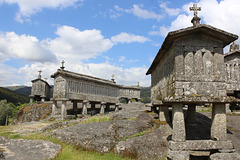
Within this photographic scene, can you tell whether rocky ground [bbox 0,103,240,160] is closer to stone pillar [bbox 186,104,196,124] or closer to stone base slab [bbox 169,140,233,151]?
stone pillar [bbox 186,104,196,124]

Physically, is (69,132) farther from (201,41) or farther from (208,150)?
(201,41)

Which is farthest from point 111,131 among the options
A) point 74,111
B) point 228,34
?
point 74,111

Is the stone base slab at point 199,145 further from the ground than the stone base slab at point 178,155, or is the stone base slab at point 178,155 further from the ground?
the stone base slab at point 199,145

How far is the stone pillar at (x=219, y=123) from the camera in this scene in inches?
264

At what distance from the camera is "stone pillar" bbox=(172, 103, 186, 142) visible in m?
6.56

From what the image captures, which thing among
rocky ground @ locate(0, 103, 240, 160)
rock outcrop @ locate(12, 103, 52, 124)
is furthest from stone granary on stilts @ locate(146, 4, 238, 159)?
rock outcrop @ locate(12, 103, 52, 124)

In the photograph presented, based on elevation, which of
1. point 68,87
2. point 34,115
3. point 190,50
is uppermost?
point 190,50

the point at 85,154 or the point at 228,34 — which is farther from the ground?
the point at 228,34

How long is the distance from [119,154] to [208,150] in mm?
3605

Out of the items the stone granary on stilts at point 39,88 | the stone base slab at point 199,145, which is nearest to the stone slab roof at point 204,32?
the stone base slab at point 199,145

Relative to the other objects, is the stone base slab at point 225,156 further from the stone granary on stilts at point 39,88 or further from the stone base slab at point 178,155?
the stone granary on stilts at point 39,88

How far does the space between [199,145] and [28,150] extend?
637 centimetres

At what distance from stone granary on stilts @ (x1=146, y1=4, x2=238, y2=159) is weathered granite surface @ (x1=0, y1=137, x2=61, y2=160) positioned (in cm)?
431

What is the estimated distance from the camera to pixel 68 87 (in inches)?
675
